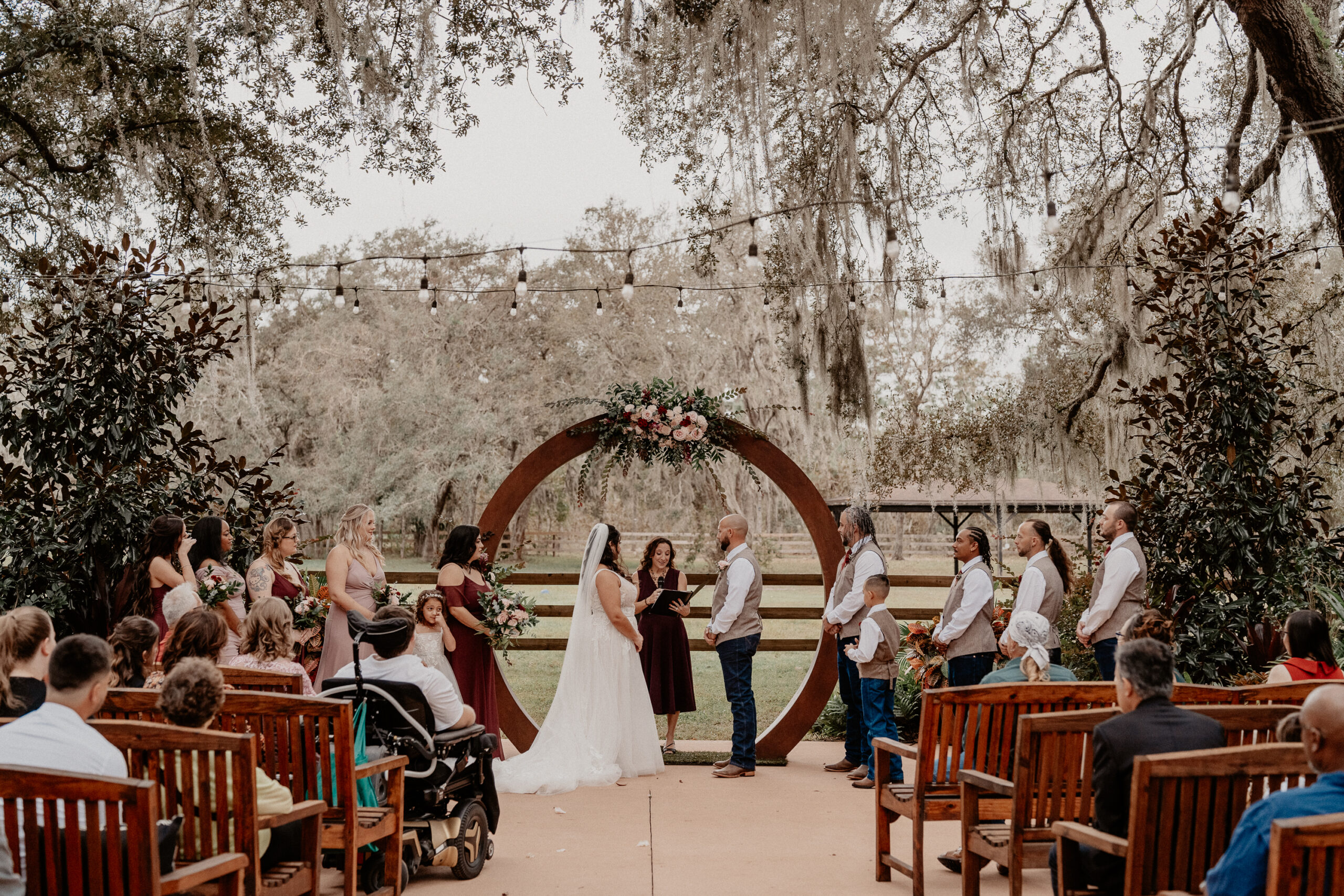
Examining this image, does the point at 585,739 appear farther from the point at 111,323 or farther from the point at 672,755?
the point at 111,323

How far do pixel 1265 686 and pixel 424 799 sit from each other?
3123mm

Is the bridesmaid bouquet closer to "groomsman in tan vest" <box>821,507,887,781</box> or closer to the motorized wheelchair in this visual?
the motorized wheelchair

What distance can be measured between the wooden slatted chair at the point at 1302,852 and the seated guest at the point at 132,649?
3.38 meters

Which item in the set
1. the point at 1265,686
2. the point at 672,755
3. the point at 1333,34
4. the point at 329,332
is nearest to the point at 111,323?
the point at 672,755

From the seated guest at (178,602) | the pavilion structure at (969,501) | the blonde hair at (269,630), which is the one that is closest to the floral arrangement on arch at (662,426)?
the seated guest at (178,602)

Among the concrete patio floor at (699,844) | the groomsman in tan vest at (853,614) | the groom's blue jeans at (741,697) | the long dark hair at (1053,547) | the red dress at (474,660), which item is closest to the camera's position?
the concrete patio floor at (699,844)

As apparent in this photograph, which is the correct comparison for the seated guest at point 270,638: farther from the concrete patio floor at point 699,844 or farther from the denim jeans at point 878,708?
the denim jeans at point 878,708

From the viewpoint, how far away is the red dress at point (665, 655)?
7.20 metres

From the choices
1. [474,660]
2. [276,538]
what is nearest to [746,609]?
[474,660]

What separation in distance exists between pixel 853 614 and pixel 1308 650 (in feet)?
8.73

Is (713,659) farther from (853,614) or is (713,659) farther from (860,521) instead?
(860,521)

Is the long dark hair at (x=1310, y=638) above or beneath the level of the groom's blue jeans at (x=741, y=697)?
above

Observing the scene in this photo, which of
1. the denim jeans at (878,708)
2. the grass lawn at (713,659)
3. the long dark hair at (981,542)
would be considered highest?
the long dark hair at (981,542)

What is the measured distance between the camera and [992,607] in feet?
19.1
